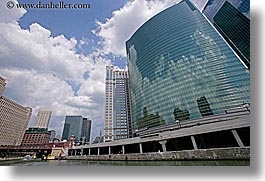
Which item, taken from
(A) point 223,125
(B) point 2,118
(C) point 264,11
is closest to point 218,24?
(A) point 223,125

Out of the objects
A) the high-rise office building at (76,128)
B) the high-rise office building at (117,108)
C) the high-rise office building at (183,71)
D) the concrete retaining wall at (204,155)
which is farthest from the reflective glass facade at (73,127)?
the concrete retaining wall at (204,155)

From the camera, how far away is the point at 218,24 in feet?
86.8

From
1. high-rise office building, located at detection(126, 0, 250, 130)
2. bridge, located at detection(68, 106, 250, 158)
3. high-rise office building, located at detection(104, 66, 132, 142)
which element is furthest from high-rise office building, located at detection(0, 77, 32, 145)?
high-rise office building, located at detection(104, 66, 132, 142)

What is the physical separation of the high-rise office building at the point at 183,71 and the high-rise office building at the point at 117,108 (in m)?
18.5

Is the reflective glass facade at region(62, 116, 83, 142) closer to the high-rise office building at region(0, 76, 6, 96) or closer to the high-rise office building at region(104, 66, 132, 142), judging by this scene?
the high-rise office building at region(104, 66, 132, 142)

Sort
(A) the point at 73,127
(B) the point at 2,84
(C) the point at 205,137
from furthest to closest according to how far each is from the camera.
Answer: (A) the point at 73,127 → (C) the point at 205,137 → (B) the point at 2,84

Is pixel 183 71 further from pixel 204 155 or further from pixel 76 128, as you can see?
pixel 76 128

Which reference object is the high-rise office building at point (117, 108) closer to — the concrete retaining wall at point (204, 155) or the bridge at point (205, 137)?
the bridge at point (205, 137)

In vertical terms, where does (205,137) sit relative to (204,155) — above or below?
above

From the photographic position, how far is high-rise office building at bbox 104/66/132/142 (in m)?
47.5

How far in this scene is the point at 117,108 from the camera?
167 ft

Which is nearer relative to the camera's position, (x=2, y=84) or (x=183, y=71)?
(x=2, y=84)

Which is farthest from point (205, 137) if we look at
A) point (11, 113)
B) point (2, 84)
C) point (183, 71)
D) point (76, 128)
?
point (76, 128)

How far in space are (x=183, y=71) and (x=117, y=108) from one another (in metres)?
32.3
